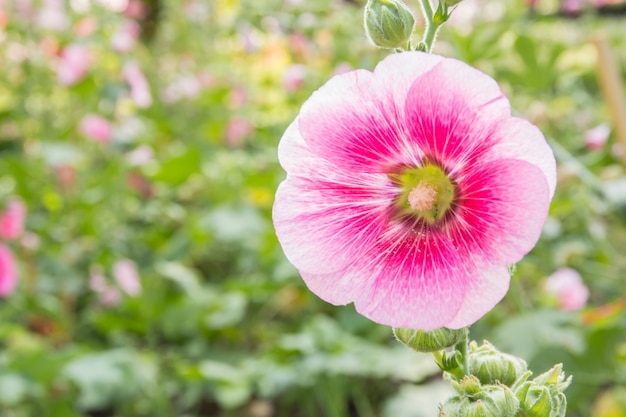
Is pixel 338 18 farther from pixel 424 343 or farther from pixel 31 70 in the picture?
pixel 424 343

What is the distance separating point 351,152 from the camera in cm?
53

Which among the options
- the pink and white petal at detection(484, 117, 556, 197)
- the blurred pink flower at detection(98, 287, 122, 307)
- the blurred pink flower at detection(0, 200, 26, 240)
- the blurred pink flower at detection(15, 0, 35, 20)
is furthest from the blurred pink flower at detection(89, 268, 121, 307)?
the pink and white petal at detection(484, 117, 556, 197)

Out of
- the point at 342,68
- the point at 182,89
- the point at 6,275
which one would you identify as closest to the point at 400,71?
the point at 342,68

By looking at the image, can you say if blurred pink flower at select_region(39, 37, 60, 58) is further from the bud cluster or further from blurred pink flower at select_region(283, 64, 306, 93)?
the bud cluster

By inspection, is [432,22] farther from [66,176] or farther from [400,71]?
[66,176]

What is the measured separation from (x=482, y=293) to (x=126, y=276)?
1.92 meters

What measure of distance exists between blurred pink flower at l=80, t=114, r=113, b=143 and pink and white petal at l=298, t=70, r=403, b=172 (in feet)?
6.86

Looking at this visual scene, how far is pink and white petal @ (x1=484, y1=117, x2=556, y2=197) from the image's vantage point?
451 millimetres

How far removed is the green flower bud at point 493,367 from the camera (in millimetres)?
508

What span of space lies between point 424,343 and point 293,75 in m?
1.98

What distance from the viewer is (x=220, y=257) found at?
2.74m

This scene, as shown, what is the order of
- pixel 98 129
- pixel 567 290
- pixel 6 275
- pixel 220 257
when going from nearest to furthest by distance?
pixel 567 290
pixel 6 275
pixel 98 129
pixel 220 257

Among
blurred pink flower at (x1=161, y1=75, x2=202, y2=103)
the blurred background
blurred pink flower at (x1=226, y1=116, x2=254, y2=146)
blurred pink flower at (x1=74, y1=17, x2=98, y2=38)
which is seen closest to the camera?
the blurred background

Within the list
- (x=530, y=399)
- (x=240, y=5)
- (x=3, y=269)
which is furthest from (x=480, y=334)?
(x=530, y=399)
